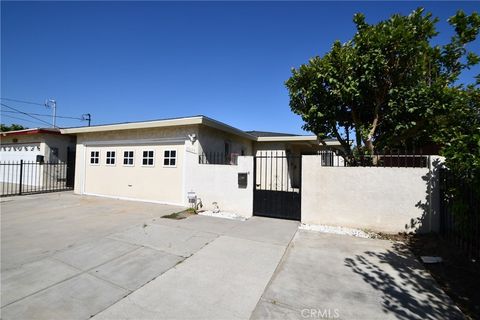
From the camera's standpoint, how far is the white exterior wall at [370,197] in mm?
5496

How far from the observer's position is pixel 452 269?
3.80 metres

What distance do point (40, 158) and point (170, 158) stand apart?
8.84 m

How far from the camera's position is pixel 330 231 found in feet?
19.3

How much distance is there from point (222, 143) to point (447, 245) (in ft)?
25.5

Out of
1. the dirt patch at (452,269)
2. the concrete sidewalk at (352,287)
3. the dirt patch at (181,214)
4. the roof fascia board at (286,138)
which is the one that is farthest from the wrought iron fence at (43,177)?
the dirt patch at (452,269)

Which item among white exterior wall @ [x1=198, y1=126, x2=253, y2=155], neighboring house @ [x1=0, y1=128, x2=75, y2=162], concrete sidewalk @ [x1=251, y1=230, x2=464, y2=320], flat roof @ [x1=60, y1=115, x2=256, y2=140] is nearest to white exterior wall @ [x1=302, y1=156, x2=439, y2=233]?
concrete sidewalk @ [x1=251, y1=230, x2=464, y2=320]

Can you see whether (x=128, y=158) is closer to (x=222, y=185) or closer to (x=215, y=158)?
(x=215, y=158)

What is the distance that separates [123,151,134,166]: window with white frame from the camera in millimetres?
9813

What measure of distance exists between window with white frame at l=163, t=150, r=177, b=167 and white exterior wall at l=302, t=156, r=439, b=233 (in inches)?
193

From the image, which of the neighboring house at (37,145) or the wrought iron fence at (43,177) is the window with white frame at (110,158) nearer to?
the wrought iron fence at (43,177)

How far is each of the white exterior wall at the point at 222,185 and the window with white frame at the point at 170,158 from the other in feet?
2.26

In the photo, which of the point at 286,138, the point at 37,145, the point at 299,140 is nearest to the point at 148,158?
the point at 286,138

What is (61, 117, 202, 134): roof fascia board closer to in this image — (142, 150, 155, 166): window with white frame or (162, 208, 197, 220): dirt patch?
(142, 150, 155, 166): window with white frame

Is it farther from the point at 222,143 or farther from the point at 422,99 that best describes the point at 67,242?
the point at 422,99
